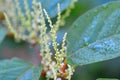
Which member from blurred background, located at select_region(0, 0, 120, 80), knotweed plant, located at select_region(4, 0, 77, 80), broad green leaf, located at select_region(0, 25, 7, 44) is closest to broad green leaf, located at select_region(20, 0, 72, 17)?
knotweed plant, located at select_region(4, 0, 77, 80)

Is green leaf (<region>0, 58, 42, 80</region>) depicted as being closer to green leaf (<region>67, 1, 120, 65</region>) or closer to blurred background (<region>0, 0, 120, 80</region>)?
green leaf (<region>67, 1, 120, 65</region>)

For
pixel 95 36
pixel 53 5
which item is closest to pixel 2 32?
pixel 53 5

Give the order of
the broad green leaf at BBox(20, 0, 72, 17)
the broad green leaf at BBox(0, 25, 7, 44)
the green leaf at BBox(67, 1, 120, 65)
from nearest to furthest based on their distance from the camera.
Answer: the green leaf at BBox(67, 1, 120, 65) < the broad green leaf at BBox(20, 0, 72, 17) < the broad green leaf at BBox(0, 25, 7, 44)

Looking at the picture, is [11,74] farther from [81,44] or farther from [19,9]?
[19,9]

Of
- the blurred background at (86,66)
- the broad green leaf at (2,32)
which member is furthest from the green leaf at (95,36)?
the broad green leaf at (2,32)

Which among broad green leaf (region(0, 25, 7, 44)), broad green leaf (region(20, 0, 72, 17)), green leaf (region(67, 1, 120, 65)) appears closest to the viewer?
green leaf (region(67, 1, 120, 65))

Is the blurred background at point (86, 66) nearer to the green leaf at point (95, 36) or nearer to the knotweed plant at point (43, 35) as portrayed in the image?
the knotweed plant at point (43, 35)

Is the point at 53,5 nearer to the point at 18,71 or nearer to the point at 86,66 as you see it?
the point at 18,71
